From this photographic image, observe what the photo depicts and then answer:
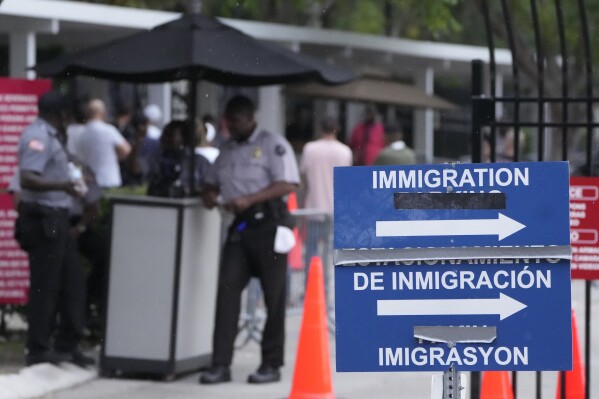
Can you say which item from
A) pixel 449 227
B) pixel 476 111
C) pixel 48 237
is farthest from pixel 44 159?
pixel 449 227

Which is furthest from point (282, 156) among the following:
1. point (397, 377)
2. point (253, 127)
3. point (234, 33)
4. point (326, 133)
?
point (326, 133)

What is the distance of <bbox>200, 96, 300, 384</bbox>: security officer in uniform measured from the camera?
9.29 m

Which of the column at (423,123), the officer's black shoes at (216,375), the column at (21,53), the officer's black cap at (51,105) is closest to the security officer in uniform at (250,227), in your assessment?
the officer's black shoes at (216,375)

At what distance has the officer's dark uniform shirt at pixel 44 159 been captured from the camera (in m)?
8.99

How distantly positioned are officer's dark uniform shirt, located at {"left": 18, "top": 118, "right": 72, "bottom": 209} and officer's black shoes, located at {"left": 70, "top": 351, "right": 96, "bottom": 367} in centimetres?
107

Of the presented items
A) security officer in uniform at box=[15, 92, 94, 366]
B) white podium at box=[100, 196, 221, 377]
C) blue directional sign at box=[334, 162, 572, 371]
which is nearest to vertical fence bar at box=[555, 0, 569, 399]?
blue directional sign at box=[334, 162, 572, 371]

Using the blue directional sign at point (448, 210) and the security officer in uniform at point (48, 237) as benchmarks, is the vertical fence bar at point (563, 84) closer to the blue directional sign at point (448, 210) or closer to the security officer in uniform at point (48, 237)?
the blue directional sign at point (448, 210)

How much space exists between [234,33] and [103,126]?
4.57 metres

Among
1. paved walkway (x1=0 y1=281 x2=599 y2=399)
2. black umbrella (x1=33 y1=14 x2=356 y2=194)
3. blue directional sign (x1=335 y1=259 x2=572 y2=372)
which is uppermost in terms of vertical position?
black umbrella (x1=33 y1=14 x2=356 y2=194)

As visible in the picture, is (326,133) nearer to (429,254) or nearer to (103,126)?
(103,126)

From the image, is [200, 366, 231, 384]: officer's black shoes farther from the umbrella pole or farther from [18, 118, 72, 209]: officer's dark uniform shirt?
[18, 118, 72, 209]: officer's dark uniform shirt

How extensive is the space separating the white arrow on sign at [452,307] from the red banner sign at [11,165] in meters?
6.09

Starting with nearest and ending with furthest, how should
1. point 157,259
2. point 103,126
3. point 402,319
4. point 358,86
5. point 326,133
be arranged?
1. point 402,319
2. point 157,259
3. point 103,126
4. point 326,133
5. point 358,86

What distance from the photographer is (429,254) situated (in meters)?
4.52
